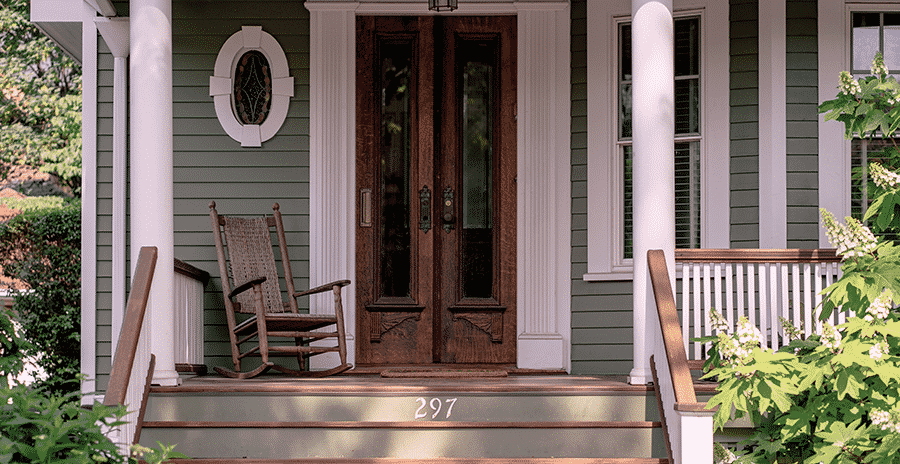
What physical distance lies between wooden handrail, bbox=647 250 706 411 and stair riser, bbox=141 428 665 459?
0.40 m

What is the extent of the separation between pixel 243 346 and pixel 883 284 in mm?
3728

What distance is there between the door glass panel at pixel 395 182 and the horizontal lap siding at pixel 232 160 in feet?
1.62

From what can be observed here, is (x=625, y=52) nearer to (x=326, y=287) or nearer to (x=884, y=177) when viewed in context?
(x=884, y=177)

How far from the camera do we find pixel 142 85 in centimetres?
434

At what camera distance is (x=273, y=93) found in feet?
18.5

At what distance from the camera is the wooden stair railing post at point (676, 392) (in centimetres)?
352

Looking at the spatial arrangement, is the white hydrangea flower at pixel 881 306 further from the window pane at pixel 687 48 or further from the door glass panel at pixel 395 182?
the door glass panel at pixel 395 182

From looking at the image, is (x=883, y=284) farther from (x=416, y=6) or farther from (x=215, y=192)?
(x=215, y=192)

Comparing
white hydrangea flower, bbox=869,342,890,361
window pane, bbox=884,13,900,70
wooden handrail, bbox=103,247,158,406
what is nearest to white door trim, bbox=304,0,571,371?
wooden handrail, bbox=103,247,158,406

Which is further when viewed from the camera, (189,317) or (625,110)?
(625,110)

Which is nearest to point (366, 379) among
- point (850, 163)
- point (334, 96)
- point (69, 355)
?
point (334, 96)

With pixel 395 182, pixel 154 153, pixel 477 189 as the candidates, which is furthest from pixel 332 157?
pixel 154 153

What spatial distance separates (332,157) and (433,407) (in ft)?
7.08

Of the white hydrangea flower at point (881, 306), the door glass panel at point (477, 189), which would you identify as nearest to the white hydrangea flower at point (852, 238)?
the white hydrangea flower at point (881, 306)
